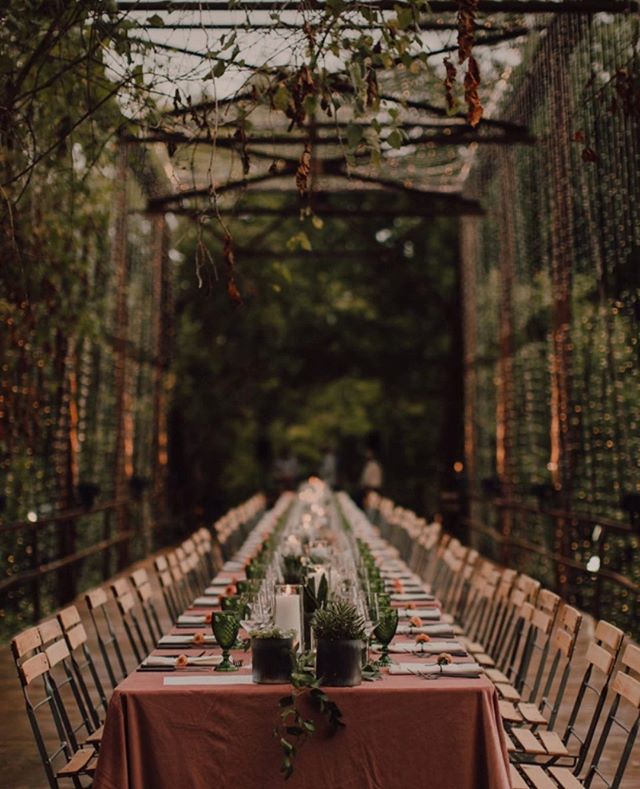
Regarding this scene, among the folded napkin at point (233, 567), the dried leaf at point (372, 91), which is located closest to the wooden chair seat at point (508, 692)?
the folded napkin at point (233, 567)

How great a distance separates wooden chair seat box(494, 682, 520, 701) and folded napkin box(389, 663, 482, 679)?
105 cm

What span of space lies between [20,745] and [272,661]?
8.32ft

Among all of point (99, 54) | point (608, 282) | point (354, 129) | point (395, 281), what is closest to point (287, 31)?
point (99, 54)

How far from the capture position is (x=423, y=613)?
203 inches

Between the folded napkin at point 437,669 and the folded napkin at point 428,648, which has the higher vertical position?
the folded napkin at point 437,669

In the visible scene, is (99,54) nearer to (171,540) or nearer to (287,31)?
(287,31)

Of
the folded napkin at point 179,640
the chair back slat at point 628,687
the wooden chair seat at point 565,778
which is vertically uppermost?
the folded napkin at point 179,640

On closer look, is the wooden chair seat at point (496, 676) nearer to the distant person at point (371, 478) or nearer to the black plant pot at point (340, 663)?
the black plant pot at point (340, 663)

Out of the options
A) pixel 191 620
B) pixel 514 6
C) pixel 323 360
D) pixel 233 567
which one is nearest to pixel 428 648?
pixel 191 620

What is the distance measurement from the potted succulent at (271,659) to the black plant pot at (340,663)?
121 mm

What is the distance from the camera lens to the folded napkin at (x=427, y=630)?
461 cm

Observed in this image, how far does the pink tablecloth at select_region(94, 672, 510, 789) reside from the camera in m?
3.44

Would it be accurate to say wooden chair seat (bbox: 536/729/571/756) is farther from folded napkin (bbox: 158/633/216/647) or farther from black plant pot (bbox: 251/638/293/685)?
folded napkin (bbox: 158/633/216/647)

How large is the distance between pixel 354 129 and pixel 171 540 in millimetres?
14253
